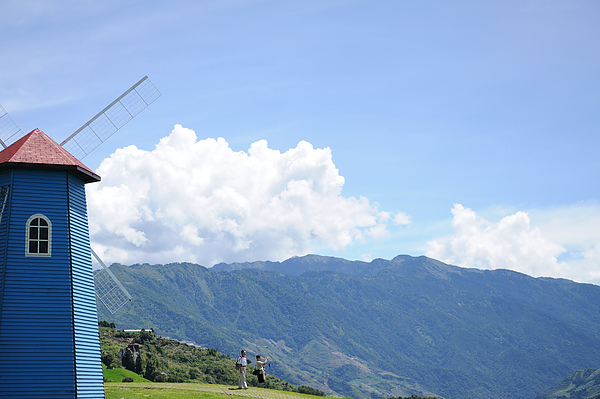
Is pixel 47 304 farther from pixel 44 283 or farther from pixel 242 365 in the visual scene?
pixel 242 365

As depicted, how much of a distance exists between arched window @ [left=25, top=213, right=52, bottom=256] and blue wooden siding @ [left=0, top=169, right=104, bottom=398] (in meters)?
0.20

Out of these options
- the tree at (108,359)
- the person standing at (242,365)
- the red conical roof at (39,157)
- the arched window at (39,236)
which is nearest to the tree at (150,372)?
the tree at (108,359)

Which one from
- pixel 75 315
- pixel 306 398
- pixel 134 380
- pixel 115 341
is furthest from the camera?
pixel 115 341

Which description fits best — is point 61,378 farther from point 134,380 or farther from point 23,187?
point 134,380

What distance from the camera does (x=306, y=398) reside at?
33125 mm

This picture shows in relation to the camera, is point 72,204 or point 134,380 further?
point 134,380

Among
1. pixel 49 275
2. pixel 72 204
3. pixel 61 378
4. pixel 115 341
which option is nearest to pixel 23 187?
pixel 72 204

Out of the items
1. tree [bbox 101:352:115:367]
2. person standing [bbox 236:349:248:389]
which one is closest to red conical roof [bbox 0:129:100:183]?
person standing [bbox 236:349:248:389]

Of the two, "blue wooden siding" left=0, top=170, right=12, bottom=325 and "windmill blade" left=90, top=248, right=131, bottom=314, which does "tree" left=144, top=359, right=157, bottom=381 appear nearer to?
"windmill blade" left=90, top=248, right=131, bottom=314

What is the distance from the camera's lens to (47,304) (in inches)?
930

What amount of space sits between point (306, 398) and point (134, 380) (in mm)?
14554

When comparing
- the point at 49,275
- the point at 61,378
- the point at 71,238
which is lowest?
the point at 61,378

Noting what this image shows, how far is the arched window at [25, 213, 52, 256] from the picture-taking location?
24.0 m

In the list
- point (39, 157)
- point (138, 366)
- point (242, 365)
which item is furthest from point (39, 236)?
point (138, 366)
